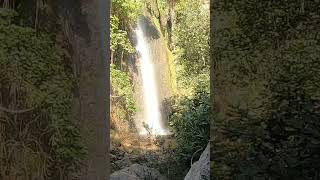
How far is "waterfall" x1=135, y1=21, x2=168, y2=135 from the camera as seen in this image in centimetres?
1636

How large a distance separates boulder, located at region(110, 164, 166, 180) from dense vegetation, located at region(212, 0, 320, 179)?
165 inches

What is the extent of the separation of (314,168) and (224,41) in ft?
3.36

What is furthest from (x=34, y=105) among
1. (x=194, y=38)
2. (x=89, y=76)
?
(x=194, y=38)

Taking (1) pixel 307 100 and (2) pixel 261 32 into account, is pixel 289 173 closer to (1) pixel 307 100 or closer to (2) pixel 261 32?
(1) pixel 307 100

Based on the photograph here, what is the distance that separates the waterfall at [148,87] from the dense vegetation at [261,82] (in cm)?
1249

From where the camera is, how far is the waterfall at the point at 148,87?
53.7 feet

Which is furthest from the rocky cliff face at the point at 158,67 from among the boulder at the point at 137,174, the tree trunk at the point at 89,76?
the tree trunk at the point at 89,76

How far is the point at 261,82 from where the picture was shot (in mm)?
3428

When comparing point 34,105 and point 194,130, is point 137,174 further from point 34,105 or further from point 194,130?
point 34,105

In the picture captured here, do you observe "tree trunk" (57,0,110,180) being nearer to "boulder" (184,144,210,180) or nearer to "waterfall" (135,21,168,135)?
"boulder" (184,144,210,180)

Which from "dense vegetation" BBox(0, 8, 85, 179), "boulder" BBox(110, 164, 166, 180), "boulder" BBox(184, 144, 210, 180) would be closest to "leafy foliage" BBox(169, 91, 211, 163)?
"boulder" BBox(110, 164, 166, 180)

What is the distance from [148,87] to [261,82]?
13365mm

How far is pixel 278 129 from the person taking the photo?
3400 millimetres

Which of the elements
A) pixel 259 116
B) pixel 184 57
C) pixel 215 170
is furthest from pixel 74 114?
pixel 184 57
